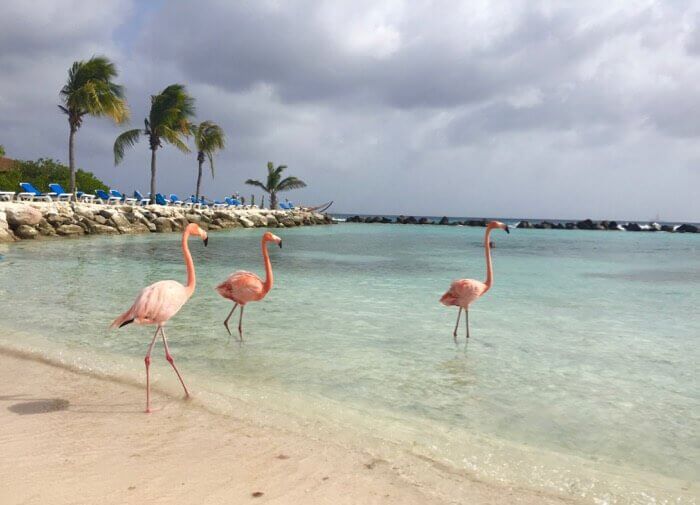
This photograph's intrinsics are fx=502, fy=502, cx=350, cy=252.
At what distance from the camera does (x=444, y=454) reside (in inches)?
158

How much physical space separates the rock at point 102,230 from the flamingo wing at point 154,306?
27.5m

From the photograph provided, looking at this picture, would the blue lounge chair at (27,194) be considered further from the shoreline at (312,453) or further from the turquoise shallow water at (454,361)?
the shoreline at (312,453)

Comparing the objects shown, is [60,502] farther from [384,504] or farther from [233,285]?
[233,285]

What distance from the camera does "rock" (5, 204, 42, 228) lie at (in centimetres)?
2381

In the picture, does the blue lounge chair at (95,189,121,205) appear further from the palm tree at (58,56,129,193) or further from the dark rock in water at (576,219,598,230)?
the dark rock in water at (576,219,598,230)

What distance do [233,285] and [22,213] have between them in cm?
2202

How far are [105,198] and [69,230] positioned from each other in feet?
37.7

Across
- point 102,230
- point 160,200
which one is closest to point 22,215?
point 102,230

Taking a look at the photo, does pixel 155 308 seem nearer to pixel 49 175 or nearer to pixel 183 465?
pixel 183 465

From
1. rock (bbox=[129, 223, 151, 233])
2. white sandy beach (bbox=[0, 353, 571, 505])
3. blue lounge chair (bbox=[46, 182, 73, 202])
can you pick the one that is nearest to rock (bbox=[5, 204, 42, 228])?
blue lounge chair (bbox=[46, 182, 73, 202])

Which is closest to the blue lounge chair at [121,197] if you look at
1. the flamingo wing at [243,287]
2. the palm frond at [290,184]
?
the palm frond at [290,184]

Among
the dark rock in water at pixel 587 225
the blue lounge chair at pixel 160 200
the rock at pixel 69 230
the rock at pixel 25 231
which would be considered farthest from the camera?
the dark rock in water at pixel 587 225

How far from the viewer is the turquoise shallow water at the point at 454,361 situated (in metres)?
4.24

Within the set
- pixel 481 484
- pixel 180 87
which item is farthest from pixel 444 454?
pixel 180 87
